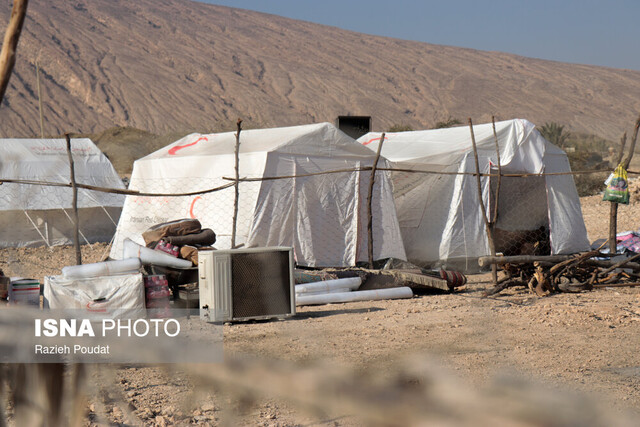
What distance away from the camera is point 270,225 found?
9.09 meters

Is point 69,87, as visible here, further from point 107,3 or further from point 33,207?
point 33,207

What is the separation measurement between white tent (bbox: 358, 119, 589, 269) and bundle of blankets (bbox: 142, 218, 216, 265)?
12.8ft

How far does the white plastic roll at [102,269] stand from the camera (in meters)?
6.18

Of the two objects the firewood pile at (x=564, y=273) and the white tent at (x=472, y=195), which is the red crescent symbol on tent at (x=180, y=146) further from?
the firewood pile at (x=564, y=273)

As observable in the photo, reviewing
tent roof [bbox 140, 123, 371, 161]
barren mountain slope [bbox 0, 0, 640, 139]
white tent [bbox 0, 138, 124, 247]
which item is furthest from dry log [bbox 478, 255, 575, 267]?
barren mountain slope [bbox 0, 0, 640, 139]

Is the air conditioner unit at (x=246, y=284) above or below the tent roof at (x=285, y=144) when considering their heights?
below

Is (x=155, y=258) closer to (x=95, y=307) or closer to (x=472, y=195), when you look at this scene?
(x=95, y=307)

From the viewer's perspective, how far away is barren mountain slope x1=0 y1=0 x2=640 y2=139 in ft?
186

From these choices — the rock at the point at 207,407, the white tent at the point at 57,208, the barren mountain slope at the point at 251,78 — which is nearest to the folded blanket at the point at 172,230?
the white tent at the point at 57,208

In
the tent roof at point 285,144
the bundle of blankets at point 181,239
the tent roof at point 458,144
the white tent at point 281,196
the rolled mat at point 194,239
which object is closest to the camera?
the bundle of blankets at point 181,239

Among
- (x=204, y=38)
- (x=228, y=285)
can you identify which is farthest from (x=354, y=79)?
(x=228, y=285)

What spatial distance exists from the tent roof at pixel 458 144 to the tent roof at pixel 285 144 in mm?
1245

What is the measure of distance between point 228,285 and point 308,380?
215 inches

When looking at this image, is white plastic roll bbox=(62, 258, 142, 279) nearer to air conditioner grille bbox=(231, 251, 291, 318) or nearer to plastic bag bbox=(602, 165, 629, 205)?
air conditioner grille bbox=(231, 251, 291, 318)
